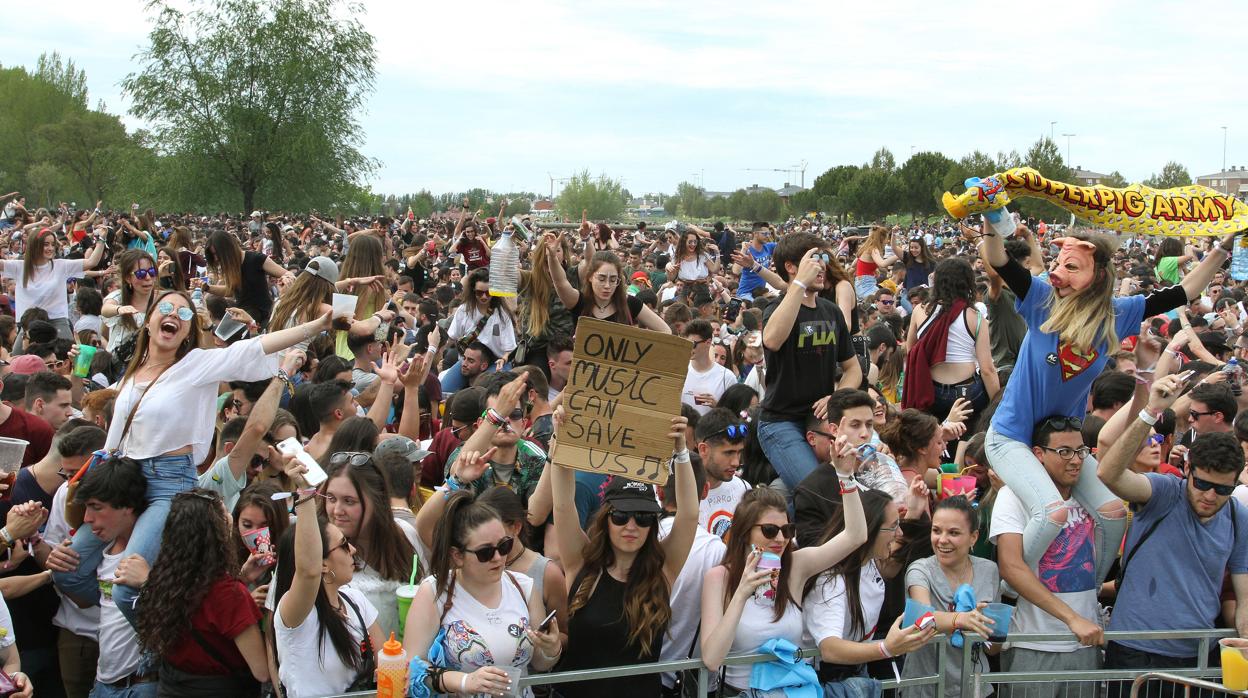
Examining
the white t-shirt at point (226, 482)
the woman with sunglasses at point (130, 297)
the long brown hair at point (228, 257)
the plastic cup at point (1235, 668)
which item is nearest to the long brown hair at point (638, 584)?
the white t-shirt at point (226, 482)

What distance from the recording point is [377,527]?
16.2ft

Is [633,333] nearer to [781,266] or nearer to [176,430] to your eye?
[176,430]

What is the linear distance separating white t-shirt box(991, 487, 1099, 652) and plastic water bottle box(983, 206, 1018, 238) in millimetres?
1219

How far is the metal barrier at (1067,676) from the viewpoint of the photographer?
16.5ft

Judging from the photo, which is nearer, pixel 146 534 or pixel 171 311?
pixel 146 534

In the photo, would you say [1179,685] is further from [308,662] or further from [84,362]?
[84,362]

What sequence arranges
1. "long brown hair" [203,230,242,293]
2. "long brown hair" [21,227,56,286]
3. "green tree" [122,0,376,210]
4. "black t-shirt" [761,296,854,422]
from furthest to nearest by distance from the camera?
"green tree" [122,0,376,210] < "long brown hair" [21,227,56,286] < "long brown hair" [203,230,242,293] < "black t-shirt" [761,296,854,422]

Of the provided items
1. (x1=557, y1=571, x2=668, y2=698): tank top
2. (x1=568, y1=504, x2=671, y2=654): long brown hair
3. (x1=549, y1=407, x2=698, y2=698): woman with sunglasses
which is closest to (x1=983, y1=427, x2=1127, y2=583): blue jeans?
(x1=549, y1=407, x2=698, y2=698): woman with sunglasses

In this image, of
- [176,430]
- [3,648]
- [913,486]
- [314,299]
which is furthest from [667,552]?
[314,299]

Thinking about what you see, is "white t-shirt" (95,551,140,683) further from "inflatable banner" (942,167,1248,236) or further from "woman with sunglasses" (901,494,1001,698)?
"inflatable banner" (942,167,1248,236)

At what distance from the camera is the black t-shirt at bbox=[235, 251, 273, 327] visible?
427 inches

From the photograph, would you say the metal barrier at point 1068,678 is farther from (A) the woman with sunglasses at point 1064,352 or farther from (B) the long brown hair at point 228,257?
(B) the long brown hair at point 228,257

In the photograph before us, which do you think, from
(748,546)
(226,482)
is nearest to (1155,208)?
(748,546)

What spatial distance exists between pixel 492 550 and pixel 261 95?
4388cm
